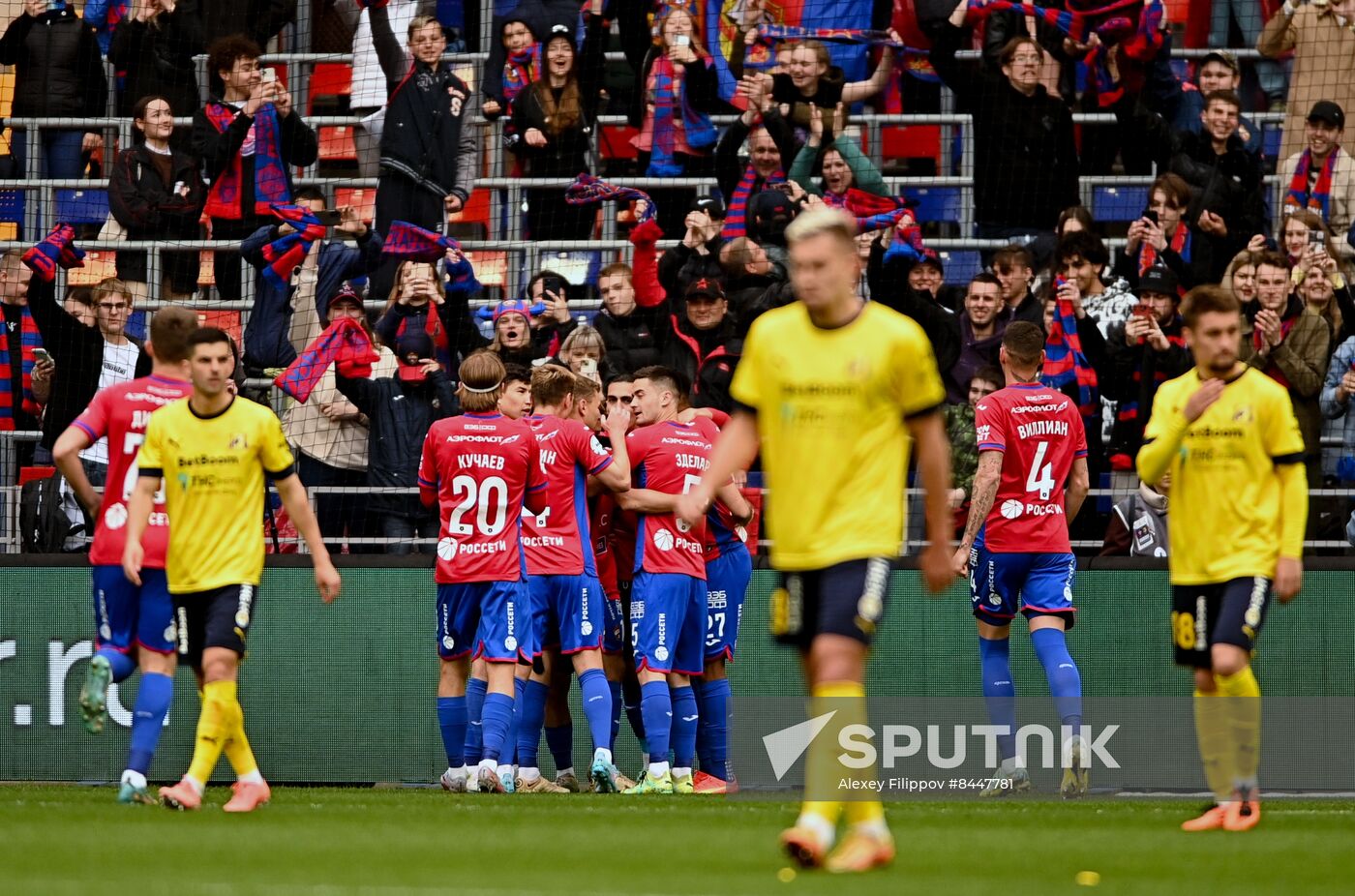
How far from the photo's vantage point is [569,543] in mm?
11211

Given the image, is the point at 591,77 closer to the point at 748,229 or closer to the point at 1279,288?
the point at 748,229

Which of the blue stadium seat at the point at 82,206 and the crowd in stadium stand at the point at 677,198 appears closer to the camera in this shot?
the crowd in stadium stand at the point at 677,198

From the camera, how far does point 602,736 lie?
35.7ft

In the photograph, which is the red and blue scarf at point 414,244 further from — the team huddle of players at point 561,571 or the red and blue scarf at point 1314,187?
the red and blue scarf at point 1314,187

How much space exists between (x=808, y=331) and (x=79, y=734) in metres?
8.40

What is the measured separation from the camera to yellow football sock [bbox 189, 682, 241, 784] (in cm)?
826

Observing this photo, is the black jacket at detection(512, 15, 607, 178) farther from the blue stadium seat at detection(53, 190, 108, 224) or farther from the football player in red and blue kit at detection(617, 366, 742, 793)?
the football player in red and blue kit at detection(617, 366, 742, 793)

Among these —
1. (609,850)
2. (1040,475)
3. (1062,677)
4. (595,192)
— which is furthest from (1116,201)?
(609,850)

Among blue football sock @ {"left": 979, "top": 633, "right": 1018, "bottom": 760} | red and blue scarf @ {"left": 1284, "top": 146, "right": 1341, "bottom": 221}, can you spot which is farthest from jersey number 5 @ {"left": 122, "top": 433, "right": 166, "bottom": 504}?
red and blue scarf @ {"left": 1284, "top": 146, "right": 1341, "bottom": 221}

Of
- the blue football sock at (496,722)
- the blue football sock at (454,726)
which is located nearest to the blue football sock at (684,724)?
the blue football sock at (496,722)

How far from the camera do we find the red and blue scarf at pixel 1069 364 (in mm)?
13594

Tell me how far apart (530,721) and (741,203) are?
549cm

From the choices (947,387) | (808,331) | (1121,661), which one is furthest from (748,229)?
(808,331)

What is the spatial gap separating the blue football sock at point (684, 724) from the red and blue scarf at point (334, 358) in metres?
4.00
